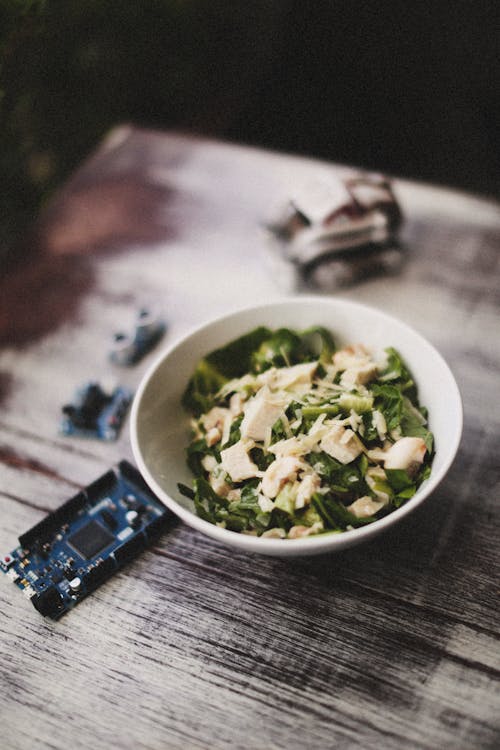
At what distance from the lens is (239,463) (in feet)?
3.62

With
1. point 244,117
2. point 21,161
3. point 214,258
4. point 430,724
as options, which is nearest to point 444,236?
point 214,258

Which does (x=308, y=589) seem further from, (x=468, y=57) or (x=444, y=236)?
(x=468, y=57)

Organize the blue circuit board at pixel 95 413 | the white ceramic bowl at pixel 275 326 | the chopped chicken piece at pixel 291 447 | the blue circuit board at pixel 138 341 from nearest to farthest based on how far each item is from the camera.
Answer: the white ceramic bowl at pixel 275 326
the chopped chicken piece at pixel 291 447
the blue circuit board at pixel 95 413
the blue circuit board at pixel 138 341

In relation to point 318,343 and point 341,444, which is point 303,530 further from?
point 318,343

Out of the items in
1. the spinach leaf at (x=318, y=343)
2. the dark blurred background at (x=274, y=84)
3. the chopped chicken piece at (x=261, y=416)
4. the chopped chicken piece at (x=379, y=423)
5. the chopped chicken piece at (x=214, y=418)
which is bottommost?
the dark blurred background at (x=274, y=84)

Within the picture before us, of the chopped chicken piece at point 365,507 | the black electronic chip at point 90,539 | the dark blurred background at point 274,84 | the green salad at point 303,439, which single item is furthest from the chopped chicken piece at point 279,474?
the dark blurred background at point 274,84

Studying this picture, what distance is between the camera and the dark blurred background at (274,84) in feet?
9.27

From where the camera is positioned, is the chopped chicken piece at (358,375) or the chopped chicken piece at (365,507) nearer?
the chopped chicken piece at (365,507)

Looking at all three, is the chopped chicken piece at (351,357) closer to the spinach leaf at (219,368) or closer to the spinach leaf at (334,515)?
the spinach leaf at (219,368)

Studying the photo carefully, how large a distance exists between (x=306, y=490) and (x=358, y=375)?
0.27 metres

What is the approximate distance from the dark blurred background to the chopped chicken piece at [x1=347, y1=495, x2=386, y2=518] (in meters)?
2.11

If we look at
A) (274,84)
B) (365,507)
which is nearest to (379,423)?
(365,507)

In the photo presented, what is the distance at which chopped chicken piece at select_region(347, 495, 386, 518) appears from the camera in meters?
1.02

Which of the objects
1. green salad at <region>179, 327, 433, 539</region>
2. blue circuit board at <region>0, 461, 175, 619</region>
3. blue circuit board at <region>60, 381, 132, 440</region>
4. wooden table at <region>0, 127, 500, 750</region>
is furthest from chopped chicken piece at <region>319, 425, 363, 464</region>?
blue circuit board at <region>60, 381, 132, 440</region>
